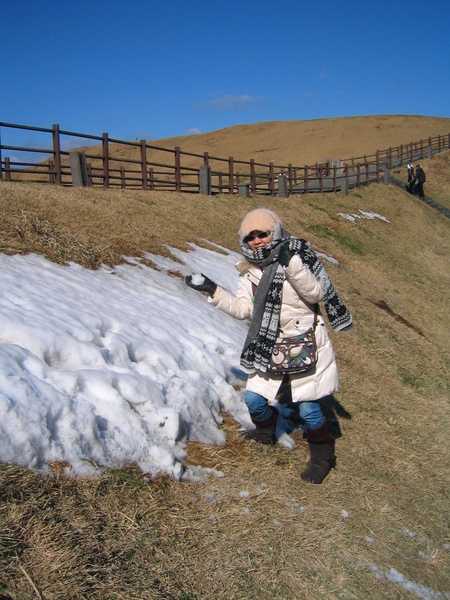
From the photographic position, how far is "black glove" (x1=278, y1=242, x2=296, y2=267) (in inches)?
133

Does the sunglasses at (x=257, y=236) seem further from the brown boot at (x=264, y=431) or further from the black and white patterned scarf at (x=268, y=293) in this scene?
the brown boot at (x=264, y=431)

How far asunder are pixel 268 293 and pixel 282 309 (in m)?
0.15

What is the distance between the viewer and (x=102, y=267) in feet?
19.8

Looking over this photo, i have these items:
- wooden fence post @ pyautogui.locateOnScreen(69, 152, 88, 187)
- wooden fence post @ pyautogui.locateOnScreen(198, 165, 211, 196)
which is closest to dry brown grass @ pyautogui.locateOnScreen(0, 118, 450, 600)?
wooden fence post @ pyautogui.locateOnScreen(69, 152, 88, 187)

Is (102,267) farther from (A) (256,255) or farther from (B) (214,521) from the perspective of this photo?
(B) (214,521)

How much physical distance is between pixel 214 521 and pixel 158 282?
3752mm

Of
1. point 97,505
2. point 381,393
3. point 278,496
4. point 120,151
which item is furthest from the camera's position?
point 120,151

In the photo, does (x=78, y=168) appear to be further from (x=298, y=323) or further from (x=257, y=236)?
(x=298, y=323)

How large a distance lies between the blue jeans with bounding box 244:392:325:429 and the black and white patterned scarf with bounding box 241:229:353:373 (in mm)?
262

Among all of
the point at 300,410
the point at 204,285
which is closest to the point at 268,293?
the point at 204,285

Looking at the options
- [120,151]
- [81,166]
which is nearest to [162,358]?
[81,166]

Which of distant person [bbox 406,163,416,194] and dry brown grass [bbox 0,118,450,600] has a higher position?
distant person [bbox 406,163,416,194]

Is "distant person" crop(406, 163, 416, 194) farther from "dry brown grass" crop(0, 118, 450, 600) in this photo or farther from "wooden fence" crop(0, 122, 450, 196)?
"dry brown grass" crop(0, 118, 450, 600)

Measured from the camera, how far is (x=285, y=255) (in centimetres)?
339
